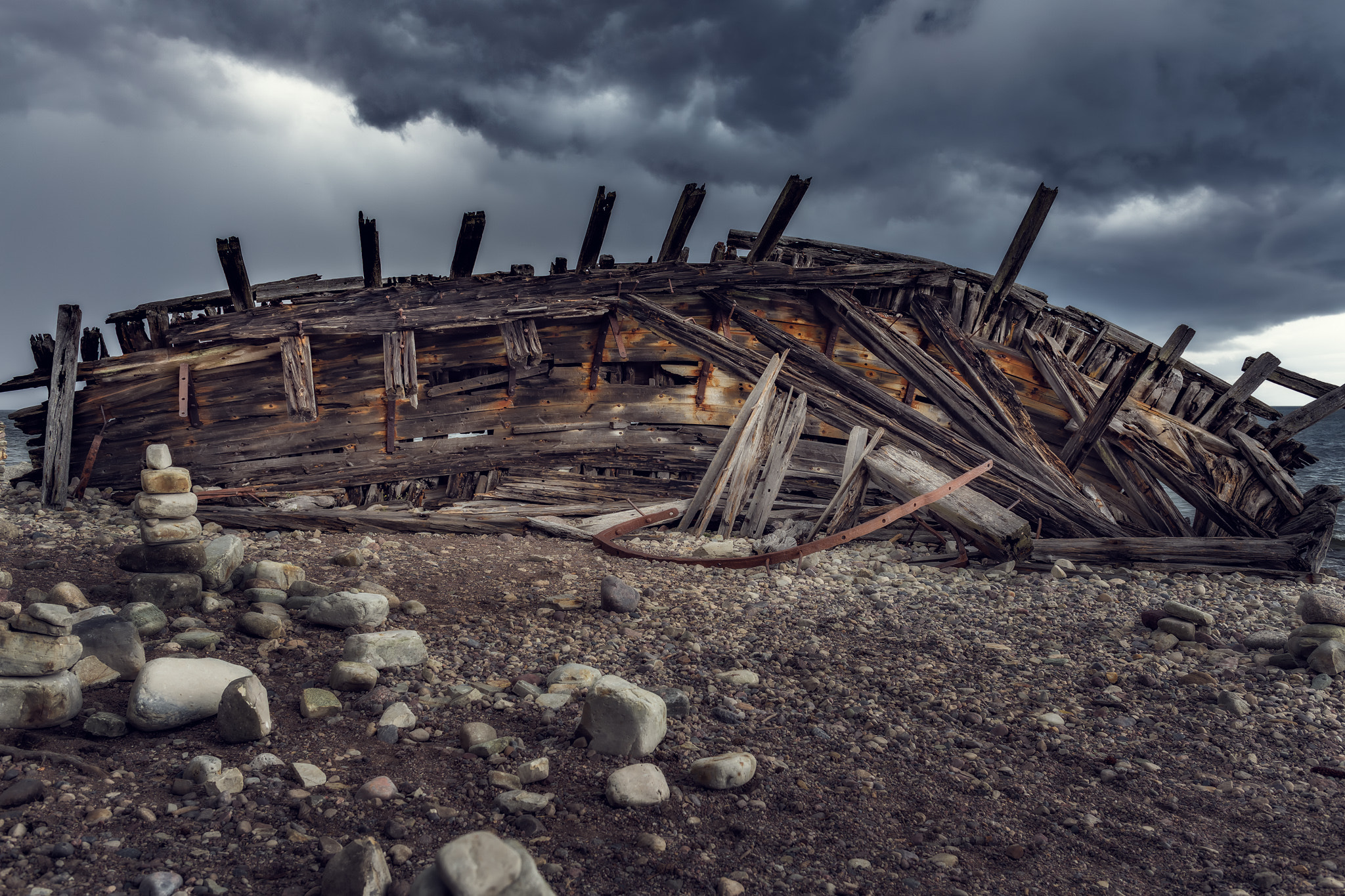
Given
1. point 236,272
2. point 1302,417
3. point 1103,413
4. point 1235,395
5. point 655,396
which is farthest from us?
point 1235,395

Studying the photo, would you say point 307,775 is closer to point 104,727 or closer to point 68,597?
point 104,727

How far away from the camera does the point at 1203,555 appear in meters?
7.84

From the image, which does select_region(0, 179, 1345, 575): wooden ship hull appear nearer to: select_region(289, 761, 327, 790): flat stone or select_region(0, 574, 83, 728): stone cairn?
select_region(0, 574, 83, 728): stone cairn

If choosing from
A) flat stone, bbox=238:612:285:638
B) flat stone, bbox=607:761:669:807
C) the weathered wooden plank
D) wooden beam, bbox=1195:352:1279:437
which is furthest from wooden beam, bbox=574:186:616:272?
wooden beam, bbox=1195:352:1279:437

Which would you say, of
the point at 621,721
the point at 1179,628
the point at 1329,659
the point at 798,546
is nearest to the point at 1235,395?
the point at 1179,628

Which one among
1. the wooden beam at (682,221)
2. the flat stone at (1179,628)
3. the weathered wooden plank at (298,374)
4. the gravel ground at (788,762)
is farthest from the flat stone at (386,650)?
the wooden beam at (682,221)

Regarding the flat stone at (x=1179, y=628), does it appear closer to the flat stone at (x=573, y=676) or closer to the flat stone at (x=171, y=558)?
the flat stone at (x=573, y=676)

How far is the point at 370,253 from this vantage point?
360 inches

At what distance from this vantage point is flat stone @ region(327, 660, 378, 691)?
3.58 m

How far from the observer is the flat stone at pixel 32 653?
303 cm

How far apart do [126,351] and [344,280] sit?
2.90m

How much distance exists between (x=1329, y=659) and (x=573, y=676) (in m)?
4.86

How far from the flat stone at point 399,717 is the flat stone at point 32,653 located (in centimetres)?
139

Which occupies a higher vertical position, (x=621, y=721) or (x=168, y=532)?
(x=168, y=532)
